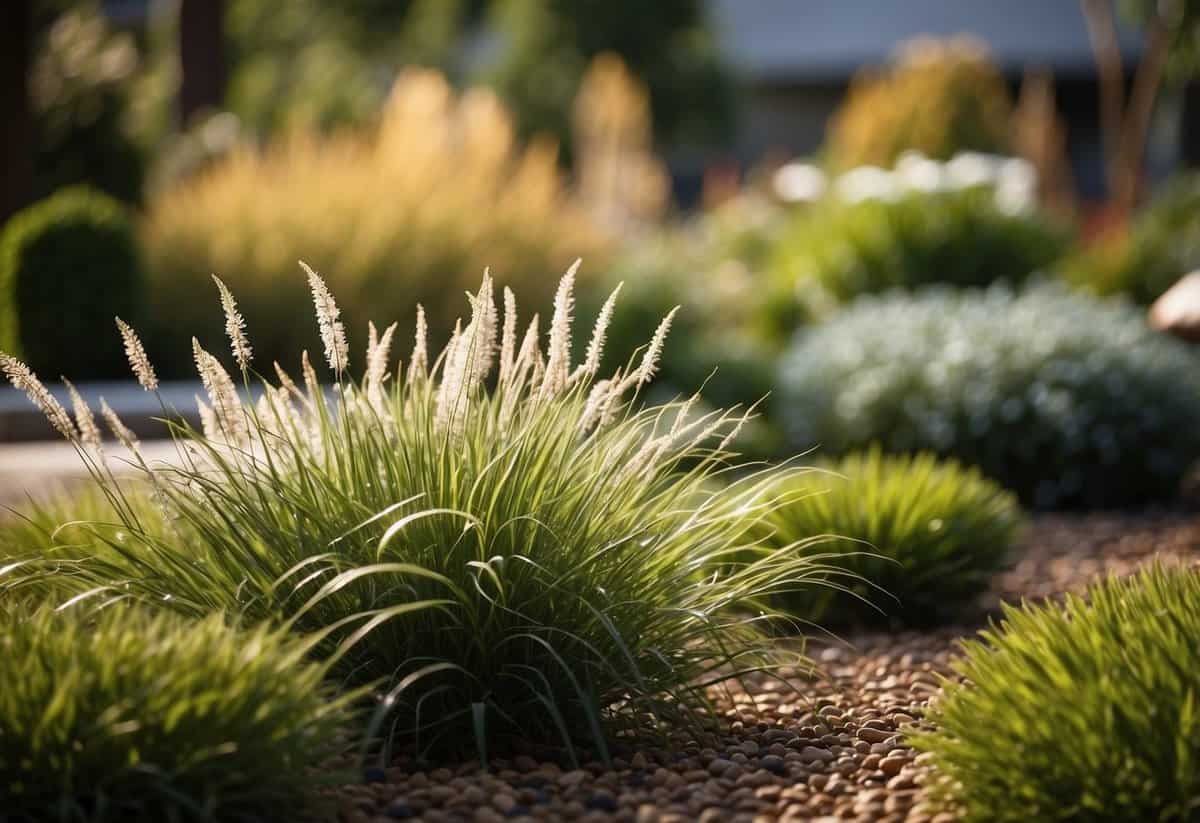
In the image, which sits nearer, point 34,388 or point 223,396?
point 34,388

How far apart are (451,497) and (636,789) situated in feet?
2.32

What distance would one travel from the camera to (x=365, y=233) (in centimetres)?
920

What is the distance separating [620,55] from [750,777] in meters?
26.9

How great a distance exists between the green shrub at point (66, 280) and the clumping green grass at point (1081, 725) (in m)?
6.88

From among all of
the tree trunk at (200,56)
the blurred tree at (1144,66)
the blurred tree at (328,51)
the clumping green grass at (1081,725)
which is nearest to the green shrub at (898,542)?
the clumping green grass at (1081,725)

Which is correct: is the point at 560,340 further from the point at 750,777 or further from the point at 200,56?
the point at 200,56

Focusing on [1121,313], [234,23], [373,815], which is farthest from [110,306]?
[234,23]

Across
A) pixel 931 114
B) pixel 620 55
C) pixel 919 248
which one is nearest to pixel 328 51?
pixel 620 55

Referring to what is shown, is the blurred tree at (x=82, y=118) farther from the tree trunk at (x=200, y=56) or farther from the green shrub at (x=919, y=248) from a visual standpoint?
the green shrub at (x=919, y=248)

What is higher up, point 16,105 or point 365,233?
point 16,105

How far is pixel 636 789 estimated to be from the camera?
2885mm

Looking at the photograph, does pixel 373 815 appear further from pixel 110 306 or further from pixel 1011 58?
pixel 1011 58

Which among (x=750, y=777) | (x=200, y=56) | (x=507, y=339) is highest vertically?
(x=200, y=56)

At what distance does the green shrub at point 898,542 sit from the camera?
436 centimetres
